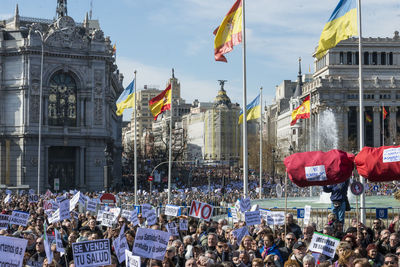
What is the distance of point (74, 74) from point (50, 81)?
2.45 meters

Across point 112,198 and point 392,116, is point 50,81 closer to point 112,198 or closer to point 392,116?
point 112,198

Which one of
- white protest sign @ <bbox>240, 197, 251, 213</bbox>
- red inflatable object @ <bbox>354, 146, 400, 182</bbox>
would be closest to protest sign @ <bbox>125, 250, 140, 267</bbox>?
red inflatable object @ <bbox>354, 146, 400, 182</bbox>

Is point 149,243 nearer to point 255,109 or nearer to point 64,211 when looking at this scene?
point 64,211

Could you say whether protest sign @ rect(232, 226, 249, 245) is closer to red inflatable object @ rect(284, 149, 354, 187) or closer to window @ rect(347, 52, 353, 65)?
red inflatable object @ rect(284, 149, 354, 187)

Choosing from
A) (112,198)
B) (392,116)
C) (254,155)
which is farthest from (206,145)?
(112,198)

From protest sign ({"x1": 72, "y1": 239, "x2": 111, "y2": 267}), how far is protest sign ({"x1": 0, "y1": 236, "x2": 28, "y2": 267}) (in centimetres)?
98

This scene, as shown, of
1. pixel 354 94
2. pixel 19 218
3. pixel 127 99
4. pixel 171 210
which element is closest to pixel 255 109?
pixel 127 99

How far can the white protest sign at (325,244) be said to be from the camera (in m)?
12.8

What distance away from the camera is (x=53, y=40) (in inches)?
2785

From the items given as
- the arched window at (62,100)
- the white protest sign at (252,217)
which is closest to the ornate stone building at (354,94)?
the arched window at (62,100)

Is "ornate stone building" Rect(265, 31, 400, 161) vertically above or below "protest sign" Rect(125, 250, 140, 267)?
above

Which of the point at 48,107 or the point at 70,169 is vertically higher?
the point at 48,107

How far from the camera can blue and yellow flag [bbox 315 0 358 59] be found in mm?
23094

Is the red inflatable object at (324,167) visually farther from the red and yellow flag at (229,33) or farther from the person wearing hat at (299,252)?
the red and yellow flag at (229,33)
